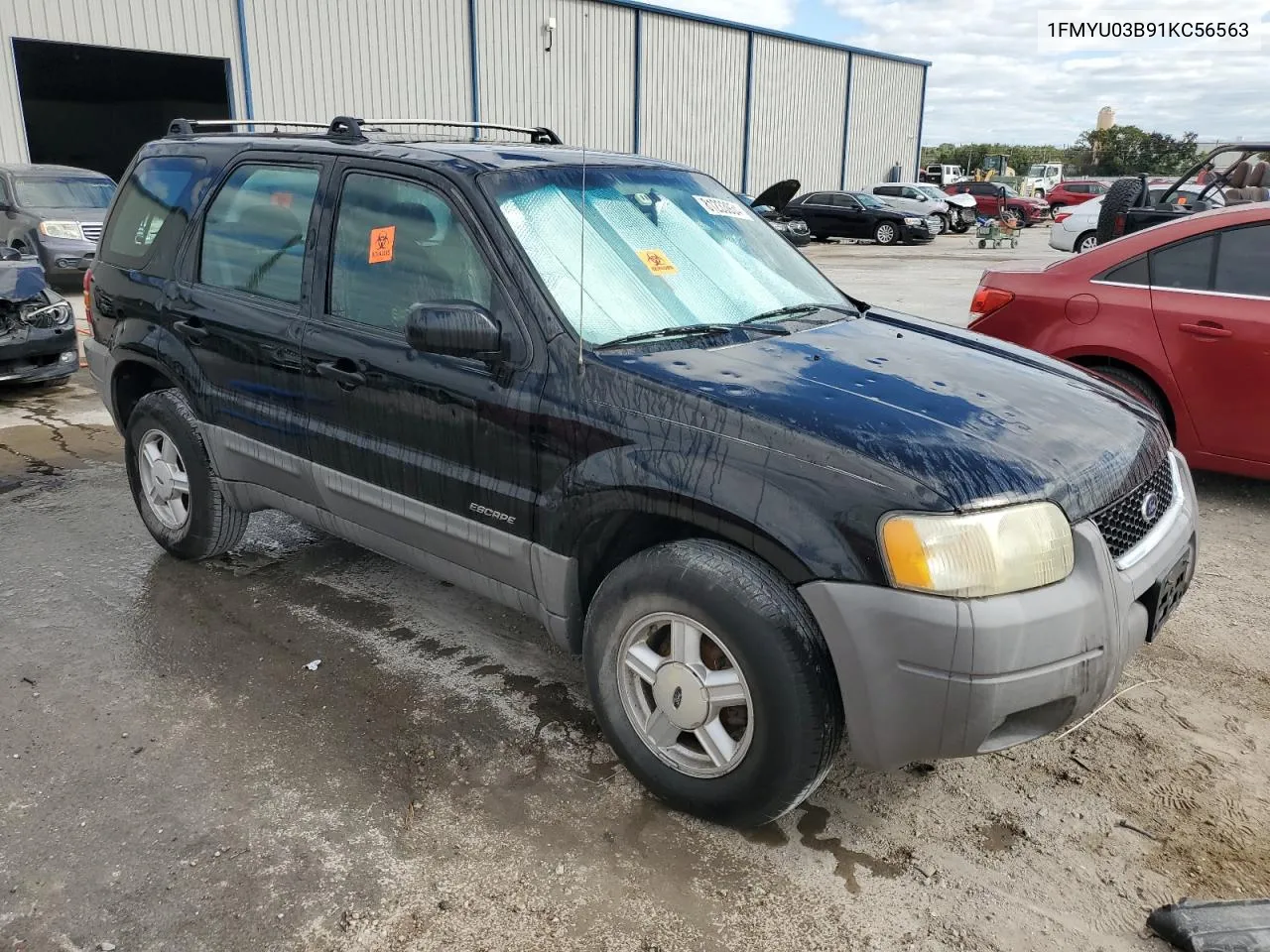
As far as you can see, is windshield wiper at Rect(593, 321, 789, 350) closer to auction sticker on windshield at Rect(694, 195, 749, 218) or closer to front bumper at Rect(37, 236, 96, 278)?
auction sticker on windshield at Rect(694, 195, 749, 218)

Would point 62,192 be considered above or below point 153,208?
below

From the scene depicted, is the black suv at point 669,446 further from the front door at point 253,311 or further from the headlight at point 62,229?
the headlight at point 62,229

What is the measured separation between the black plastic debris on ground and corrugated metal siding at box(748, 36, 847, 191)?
31764 mm

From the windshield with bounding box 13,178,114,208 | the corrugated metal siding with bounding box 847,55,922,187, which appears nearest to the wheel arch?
the windshield with bounding box 13,178,114,208

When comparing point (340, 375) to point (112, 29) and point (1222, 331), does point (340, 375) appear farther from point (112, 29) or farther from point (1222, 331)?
point (112, 29)

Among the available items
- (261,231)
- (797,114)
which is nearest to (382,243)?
(261,231)

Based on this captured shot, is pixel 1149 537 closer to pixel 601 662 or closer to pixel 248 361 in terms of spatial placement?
pixel 601 662

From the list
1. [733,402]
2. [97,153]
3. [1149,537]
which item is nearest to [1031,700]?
[1149,537]

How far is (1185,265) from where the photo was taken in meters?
5.24

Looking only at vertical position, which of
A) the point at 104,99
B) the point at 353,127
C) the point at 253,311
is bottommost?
the point at 253,311

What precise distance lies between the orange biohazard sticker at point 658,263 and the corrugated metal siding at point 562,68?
2132 cm

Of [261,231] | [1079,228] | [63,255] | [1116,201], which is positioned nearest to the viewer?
[261,231]

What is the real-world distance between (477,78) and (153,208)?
2075cm

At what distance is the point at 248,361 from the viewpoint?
3799 millimetres
